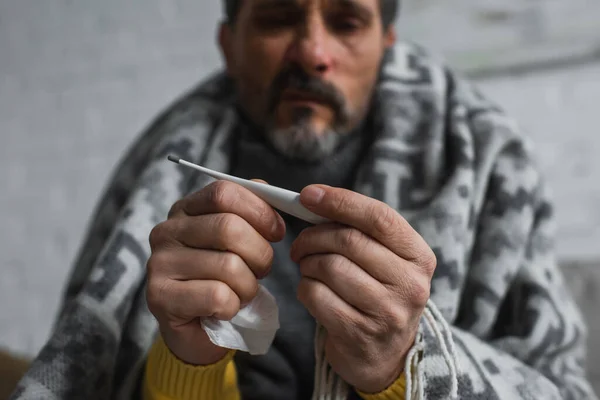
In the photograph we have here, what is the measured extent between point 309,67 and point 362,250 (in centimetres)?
37

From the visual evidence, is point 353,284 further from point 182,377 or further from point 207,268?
point 182,377

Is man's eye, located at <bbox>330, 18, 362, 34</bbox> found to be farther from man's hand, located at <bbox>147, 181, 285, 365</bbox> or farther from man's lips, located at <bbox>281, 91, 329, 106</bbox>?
man's hand, located at <bbox>147, 181, 285, 365</bbox>

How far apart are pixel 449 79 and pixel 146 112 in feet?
2.92

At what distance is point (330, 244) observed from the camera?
47 cm

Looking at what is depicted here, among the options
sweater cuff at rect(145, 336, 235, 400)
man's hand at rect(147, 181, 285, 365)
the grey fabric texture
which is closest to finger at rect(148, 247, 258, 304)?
man's hand at rect(147, 181, 285, 365)

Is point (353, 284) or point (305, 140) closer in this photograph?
point (353, 284)

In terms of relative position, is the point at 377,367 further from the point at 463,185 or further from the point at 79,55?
the point at 79,55

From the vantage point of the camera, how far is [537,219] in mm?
822

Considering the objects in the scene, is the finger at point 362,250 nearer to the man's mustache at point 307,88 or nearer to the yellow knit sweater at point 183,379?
the yellow knit sweater at point 183,379

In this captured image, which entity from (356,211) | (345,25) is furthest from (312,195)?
(345,25)

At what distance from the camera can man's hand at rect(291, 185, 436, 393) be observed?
461 millimetres

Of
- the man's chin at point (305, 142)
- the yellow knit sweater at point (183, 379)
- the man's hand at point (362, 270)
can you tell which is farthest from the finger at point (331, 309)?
the man's chin at point (305, 142)

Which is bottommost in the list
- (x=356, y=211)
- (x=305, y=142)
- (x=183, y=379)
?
(x=183, y=379)

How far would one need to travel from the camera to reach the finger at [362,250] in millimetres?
464
